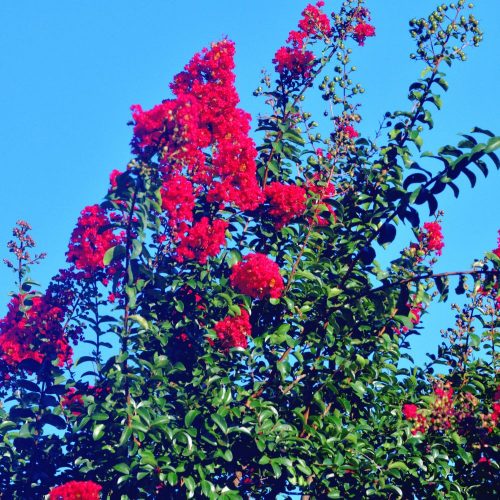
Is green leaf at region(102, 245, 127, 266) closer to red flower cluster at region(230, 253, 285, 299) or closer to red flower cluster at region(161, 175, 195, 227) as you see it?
red flower cluster at region(161, 175, 195, 227)

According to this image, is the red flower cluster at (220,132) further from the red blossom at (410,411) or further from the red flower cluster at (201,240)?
the red blossom at (410,411)

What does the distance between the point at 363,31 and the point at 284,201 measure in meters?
2.16

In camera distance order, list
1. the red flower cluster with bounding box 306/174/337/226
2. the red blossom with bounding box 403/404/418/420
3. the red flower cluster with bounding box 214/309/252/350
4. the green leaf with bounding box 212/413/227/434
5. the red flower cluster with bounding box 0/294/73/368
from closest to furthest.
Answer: the green leaf with bounding box 212/413/227/434 < the red flower cluster with bounding box 214/309/252/350 < the red blossom with bounding box 403/404/418/420 < the red flower cluster with bounding box 0/294/73/368 < the red flower cluster with bounding box 306/174/337/226

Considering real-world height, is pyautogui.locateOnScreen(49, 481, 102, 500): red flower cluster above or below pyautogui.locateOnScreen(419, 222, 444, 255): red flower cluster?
below

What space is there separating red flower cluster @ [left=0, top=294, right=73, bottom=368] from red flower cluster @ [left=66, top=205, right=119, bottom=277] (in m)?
0.52

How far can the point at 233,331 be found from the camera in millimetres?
6082

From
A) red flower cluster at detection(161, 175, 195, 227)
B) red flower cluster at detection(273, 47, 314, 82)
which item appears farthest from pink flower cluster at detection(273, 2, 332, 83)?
red flower cluster at detection(161, 175, 195, 227)

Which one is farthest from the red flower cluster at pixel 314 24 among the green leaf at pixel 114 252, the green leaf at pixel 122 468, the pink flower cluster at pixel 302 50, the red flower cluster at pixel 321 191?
the green leaf at pixel 122 468

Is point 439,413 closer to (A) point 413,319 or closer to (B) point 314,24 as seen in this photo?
(A) point 413,319

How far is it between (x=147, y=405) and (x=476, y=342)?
2.87 meters

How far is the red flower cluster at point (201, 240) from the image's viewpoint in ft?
20.7

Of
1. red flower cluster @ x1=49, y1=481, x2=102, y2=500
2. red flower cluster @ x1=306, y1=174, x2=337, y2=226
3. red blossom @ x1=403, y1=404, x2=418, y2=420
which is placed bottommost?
red flower cluster @ x1=49, y1=481, x2=102, y2=500

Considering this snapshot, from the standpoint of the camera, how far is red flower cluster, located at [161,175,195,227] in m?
6.16

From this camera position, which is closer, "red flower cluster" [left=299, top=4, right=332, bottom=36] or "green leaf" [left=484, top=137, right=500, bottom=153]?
"green leaf" [left=484, top=137, right=500, bottom=153]
